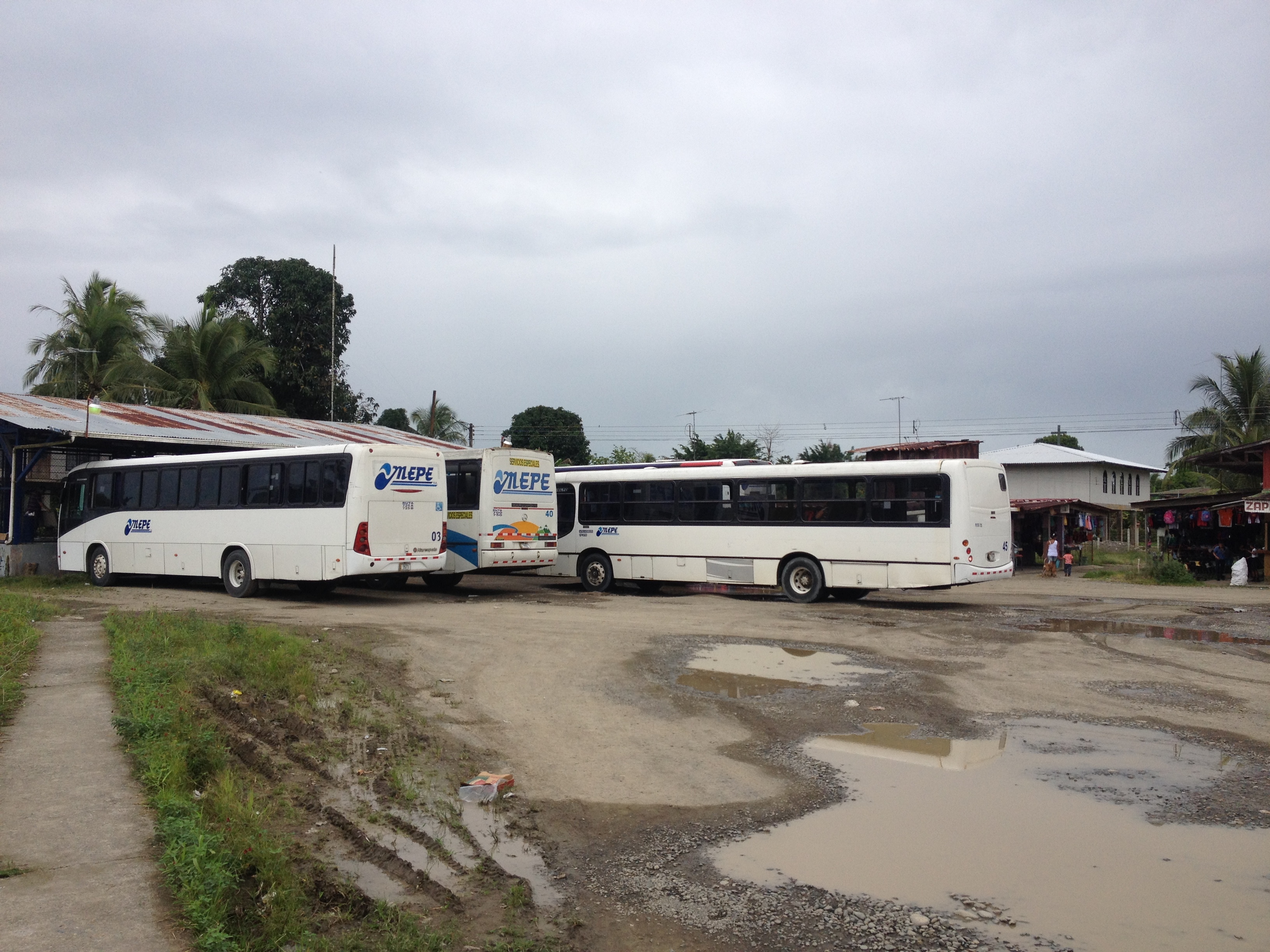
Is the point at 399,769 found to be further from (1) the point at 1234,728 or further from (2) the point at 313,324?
(2) the point at 313,324

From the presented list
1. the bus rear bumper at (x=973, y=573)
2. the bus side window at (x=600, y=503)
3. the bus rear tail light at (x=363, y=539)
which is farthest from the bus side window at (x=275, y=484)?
the bus rear bumper at (x=973, y=573)

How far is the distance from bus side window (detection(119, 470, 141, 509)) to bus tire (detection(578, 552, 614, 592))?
9039mm

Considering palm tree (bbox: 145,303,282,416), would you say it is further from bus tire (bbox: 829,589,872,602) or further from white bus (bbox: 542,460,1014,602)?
bus tire (bbox: 829,589,872,602)

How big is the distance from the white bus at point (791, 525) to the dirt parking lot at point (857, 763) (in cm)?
228

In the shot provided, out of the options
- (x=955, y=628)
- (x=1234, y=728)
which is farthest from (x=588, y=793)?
(x=955, y=628)

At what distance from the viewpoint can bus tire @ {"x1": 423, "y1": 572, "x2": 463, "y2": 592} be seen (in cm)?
2111

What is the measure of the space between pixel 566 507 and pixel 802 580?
5.73 metres

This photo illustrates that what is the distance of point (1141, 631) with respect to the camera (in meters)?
14.5

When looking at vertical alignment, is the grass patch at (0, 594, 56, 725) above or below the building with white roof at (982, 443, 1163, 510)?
below

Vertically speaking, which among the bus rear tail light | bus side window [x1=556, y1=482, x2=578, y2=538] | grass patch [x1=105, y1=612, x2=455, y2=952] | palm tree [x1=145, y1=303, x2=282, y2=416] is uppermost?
palm tree [x1=145, y1=303, x2=282, y2=416]

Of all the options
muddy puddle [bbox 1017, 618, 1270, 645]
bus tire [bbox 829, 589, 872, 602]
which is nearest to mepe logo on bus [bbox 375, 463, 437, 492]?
bus tire [bbox 829, 589, 872, 602]

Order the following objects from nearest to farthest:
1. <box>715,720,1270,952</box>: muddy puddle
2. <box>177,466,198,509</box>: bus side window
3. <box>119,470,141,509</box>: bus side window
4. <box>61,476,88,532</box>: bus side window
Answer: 1. <box>715,720,1270,952</box>: muddy puddle
2. <box>177,466,198,509</box>: bus side window
3. <box>119,470,141,509</box>: bus side window
4. <box>61,476,88,532</box>: bus side window

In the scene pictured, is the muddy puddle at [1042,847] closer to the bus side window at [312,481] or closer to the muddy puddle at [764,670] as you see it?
the muddy puddle at [764,670]

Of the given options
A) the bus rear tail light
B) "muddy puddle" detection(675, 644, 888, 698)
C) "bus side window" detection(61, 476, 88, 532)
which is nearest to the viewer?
"muddy puddle" detection(675, 644, 888, 698)
